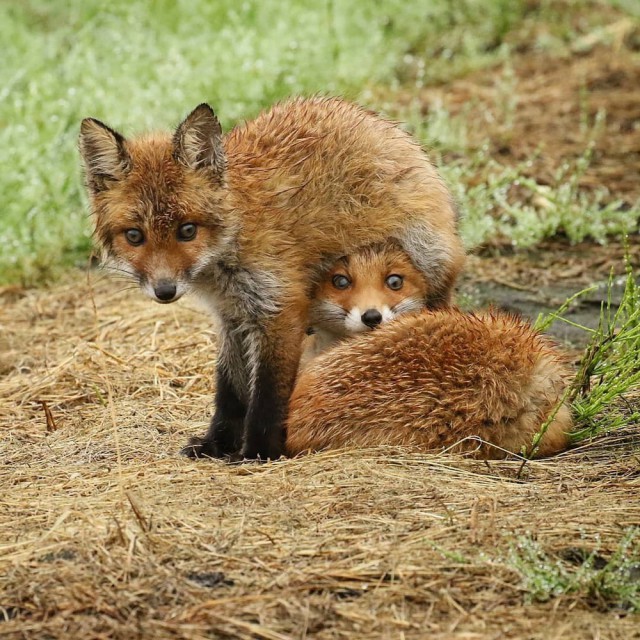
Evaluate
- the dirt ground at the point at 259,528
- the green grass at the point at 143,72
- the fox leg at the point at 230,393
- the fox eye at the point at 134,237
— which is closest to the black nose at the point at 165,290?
the fox eye at the point at 134,237

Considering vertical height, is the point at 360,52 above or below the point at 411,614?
above

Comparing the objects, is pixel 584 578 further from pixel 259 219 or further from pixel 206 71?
pixel 206 71

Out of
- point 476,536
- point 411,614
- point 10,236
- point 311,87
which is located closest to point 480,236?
point 311,87

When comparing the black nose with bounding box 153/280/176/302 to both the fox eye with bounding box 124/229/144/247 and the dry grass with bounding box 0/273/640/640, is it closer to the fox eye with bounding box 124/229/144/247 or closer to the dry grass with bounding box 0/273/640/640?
the fox eye with bounding box 124/229/144/247

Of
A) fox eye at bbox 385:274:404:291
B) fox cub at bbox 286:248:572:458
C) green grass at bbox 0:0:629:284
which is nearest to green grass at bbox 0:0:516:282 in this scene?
green grass at bbox 0:0:629:284

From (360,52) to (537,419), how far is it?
7.49 m

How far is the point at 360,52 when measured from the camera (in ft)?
38.2

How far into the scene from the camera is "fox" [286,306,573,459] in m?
4.85

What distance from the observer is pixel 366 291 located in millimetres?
5625

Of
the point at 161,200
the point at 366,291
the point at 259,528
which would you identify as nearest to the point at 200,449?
the point at 366,291

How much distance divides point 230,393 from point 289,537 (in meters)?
1.90

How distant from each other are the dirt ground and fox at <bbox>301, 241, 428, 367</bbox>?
0.96 metres

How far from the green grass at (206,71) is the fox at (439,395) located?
302 cm

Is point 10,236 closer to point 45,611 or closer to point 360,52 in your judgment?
point 360,52
